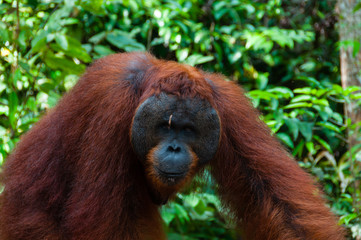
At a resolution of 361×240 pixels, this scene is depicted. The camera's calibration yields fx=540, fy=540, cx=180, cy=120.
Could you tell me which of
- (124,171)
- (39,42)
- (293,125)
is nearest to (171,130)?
(124,171)

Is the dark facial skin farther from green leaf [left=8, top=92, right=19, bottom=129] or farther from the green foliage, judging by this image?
green leaf [left=8, top=92, right=19, bottom=129]

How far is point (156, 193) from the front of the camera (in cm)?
371

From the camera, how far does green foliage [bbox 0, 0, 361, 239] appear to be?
4.70m

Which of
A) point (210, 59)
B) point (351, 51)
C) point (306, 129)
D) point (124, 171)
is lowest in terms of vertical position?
point (306, 129)

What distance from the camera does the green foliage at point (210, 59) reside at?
4.70 m

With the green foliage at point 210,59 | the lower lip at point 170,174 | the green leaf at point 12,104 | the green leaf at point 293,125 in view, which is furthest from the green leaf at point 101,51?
the lower lip at point 170,174

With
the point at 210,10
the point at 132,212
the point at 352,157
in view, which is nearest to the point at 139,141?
the point at 132,212

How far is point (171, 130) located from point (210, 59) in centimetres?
207

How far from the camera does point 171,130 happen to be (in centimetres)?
332

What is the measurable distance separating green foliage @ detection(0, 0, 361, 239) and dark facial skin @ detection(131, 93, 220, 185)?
928mm

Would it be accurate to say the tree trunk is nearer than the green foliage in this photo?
No

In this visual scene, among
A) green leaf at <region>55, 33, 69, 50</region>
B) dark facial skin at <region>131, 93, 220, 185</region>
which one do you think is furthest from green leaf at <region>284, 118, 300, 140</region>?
green leaf at <region>55, 33, 69, 50</region>

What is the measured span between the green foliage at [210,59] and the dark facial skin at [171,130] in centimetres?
93

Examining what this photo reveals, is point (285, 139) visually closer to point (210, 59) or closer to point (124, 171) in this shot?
point (210, 59)
